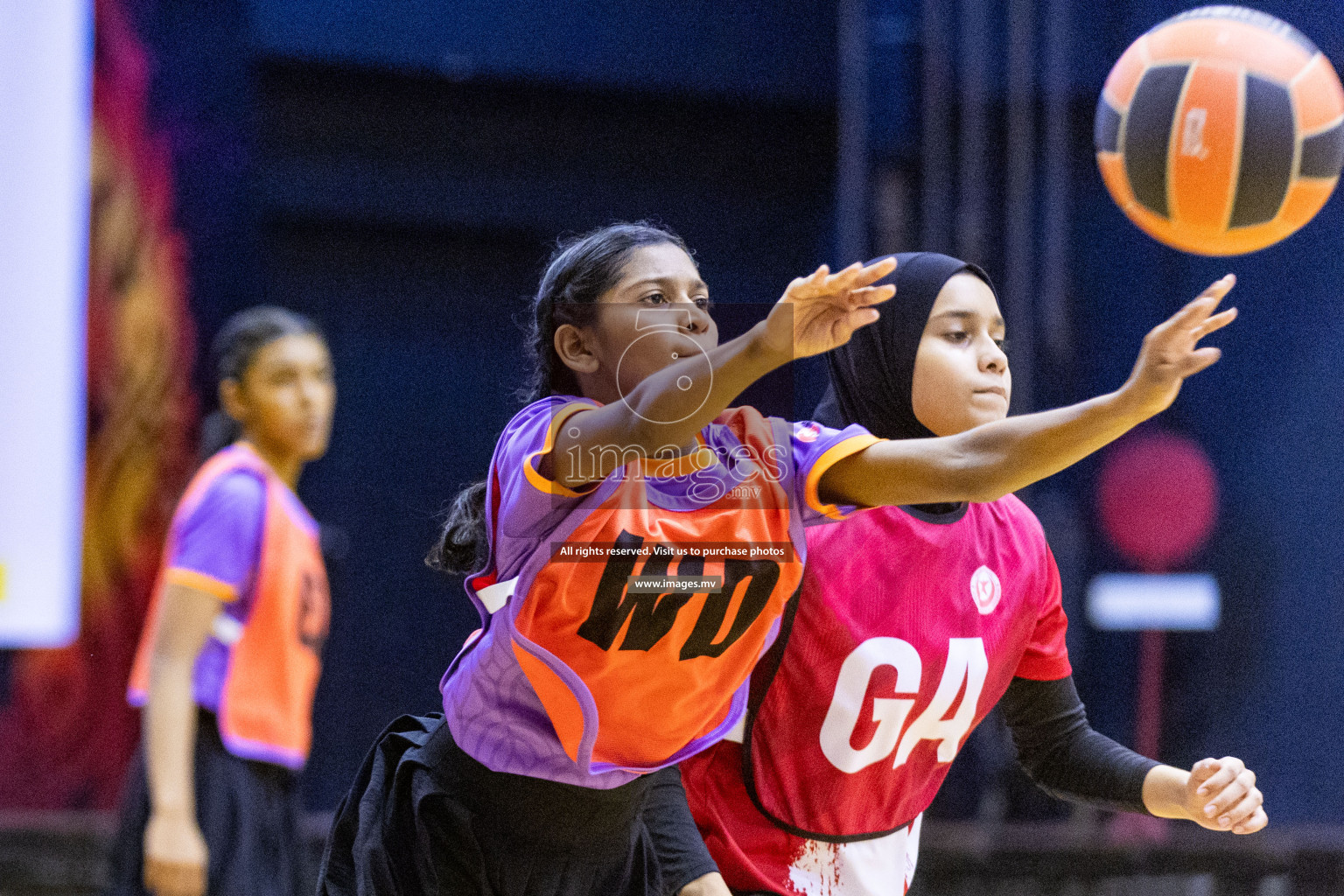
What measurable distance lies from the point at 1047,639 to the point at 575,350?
68 centimetres

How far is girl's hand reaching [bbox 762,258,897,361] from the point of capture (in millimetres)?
1200

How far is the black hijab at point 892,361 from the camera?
5.30ft

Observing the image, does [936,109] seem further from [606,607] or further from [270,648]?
[606,607]

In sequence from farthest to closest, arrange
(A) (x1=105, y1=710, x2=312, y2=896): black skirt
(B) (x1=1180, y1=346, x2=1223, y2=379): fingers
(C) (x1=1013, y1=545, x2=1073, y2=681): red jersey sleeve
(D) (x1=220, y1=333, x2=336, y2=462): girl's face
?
(D) (x1=220, y1=333, x2=336, y2=462): girl's face < (A) (x1=105, y1=710, x2=312, y2=896): black skirt < (C) (x1=1013, y1=545, x2=1073, y2=681): red jersey sleeve < (B) (x1=1180, y1=346, x2=1223, y2=379): fingers

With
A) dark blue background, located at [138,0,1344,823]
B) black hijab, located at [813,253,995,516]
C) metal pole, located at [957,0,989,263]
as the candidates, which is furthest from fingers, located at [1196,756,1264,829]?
metal pole, located at [957,0,989,263]

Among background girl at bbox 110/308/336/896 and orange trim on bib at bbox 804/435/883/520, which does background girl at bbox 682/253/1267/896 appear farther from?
background girl at bbox 110/308/336/896

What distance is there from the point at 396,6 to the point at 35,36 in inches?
37.7

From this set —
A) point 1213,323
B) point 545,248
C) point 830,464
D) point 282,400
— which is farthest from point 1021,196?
point 1213,323

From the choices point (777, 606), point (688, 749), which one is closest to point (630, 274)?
point (777, 606)

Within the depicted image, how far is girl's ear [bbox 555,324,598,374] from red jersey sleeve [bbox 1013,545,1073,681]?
1.99 feet

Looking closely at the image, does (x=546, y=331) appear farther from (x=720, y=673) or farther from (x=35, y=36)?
(x=35, y=36)

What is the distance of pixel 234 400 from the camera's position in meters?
2.77

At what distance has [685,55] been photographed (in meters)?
4.07

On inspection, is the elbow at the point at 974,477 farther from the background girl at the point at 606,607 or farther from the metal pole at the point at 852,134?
the metal pole at the point at 852,134
